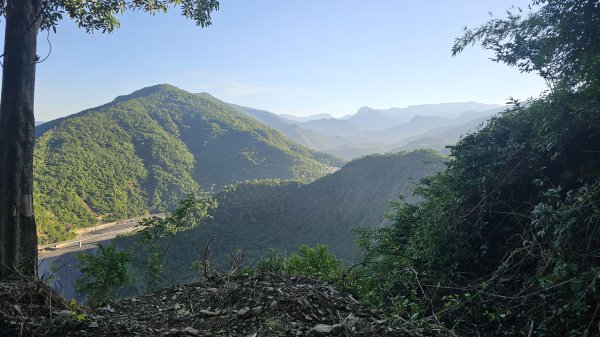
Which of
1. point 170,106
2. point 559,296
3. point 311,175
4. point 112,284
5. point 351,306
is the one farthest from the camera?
point 170,106

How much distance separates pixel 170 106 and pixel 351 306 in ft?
384

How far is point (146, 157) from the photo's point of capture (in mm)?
76562

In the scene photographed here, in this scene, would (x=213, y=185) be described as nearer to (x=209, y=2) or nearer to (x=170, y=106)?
(x=170, y=106)

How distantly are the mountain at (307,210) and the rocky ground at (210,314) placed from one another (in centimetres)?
2749

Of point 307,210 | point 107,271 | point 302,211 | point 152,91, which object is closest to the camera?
point 107,271

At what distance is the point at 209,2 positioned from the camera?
6758 millimetres

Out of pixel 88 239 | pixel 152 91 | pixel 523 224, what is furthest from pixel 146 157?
pixel 523 224

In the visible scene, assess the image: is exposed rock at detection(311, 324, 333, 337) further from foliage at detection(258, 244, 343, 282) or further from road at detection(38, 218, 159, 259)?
road at detection(38, 218, 159, 259)

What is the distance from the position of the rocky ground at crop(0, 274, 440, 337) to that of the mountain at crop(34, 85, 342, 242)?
52.4 m

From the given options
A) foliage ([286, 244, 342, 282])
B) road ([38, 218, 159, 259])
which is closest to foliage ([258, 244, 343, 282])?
foliage ([286, 244, 342, 282])

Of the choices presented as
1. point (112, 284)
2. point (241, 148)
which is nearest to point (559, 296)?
point (112, 284)

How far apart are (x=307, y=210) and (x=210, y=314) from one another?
42.5 m

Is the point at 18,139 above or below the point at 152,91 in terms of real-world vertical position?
below

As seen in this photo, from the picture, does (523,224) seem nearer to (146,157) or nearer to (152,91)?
(146,157)
